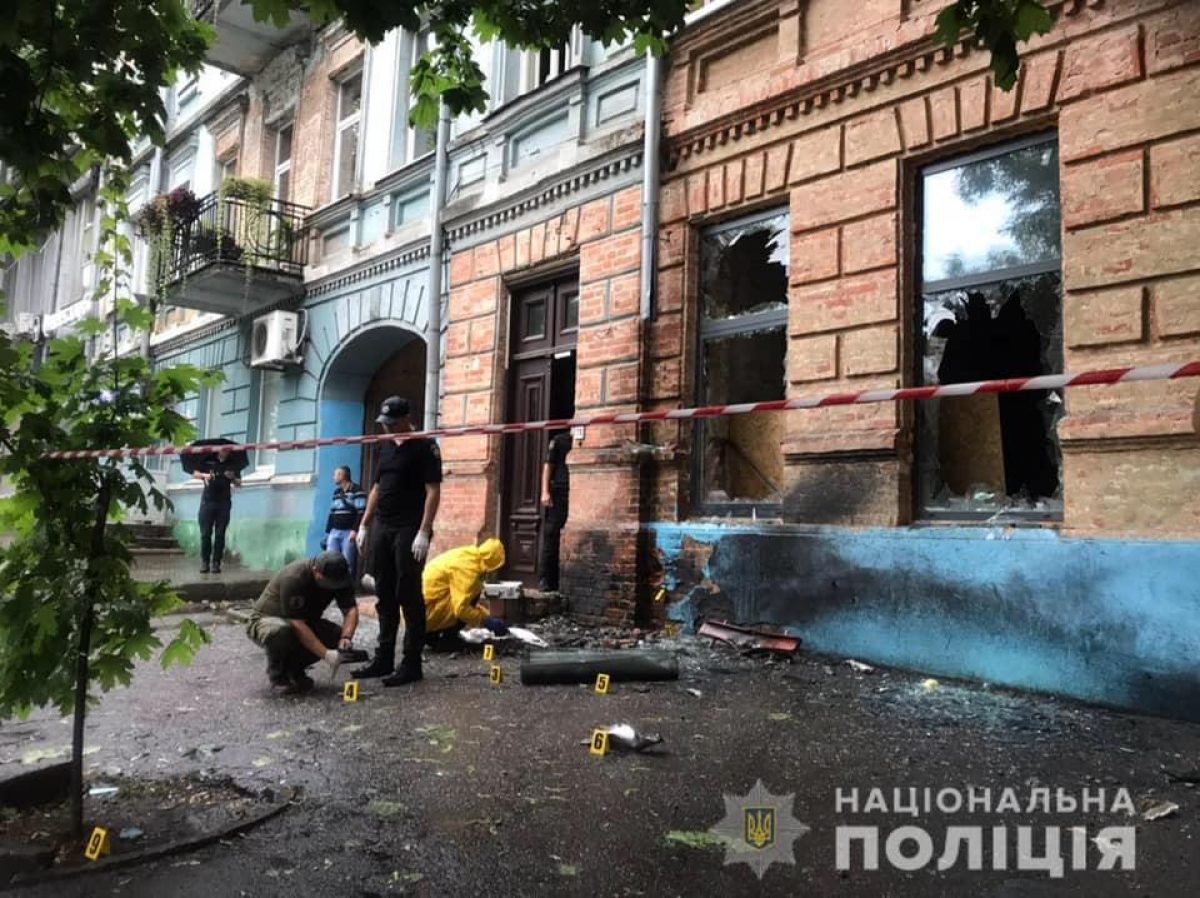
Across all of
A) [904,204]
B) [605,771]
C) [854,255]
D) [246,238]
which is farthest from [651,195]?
[246,238]

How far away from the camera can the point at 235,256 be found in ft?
40.1

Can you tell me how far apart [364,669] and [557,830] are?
9.60 feet

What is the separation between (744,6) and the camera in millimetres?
7117

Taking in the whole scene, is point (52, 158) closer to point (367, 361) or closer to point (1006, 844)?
point (1006, 844)

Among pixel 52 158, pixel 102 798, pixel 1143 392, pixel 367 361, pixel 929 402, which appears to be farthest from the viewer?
pixel 367 361

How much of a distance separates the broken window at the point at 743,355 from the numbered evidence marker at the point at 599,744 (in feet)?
10.9

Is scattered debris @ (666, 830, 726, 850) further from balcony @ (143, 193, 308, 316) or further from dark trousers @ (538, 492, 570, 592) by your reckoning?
balcony @ (143, 193, 308, 316)

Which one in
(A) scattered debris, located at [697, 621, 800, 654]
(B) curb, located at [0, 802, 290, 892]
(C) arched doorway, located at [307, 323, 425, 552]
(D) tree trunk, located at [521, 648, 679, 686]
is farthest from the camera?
(C) arched doorway, located at [307, 323, 425, 552]

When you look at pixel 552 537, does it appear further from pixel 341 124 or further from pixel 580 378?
pixel 341 124

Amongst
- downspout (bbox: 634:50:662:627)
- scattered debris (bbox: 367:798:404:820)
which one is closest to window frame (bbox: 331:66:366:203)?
downspout (bbox: 634:50:662:627)

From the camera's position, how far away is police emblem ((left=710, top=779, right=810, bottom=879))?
9.29 feet

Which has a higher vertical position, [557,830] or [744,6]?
[744,6]

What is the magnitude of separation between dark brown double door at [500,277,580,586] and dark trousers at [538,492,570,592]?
1.45ft

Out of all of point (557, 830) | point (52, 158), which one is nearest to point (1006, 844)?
point (557, 830)
